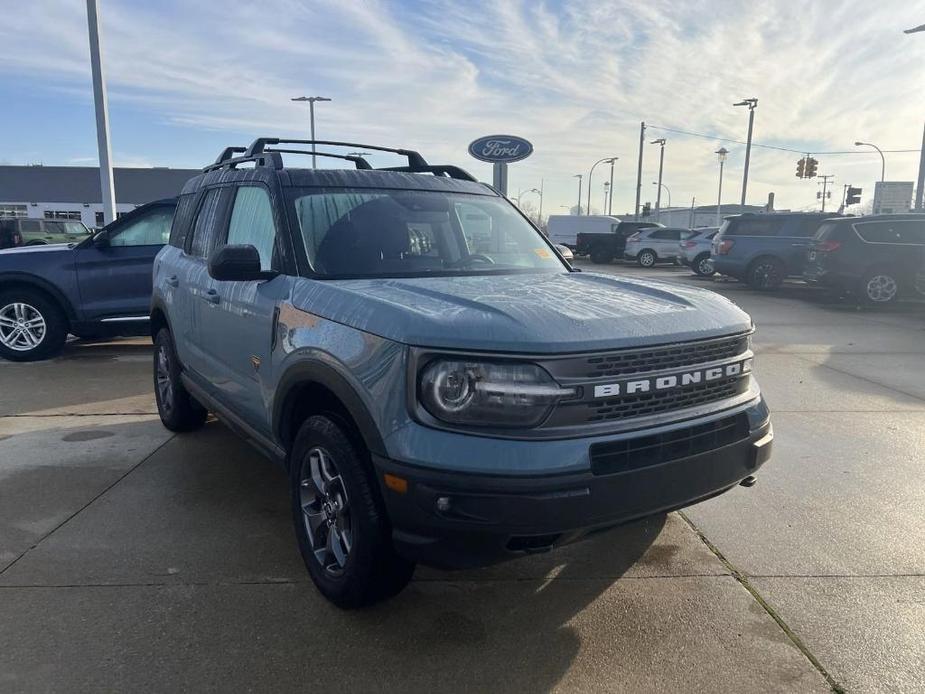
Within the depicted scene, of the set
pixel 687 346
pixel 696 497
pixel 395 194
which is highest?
pixel 395 194

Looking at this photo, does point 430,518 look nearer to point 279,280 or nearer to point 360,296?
point 360,296

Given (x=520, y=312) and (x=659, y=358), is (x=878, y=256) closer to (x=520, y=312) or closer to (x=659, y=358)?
(x=659, y=358)

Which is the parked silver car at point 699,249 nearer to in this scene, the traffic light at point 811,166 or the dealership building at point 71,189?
the traffic light at point 811,166

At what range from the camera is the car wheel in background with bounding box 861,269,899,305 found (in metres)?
13.4

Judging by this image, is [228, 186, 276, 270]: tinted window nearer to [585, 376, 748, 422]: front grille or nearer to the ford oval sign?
[585, 376, 748, 422]: front grille

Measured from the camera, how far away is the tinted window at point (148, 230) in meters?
8.20

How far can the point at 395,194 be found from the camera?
386cm

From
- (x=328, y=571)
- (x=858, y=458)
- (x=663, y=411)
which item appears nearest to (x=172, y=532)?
(x=328, y=571)

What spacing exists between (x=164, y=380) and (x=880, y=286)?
1338 centimetres

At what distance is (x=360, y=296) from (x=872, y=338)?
380 inches

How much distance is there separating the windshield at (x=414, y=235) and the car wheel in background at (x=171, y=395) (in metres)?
2.15

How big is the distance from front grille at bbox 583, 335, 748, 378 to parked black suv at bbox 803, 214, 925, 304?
12.5 metres

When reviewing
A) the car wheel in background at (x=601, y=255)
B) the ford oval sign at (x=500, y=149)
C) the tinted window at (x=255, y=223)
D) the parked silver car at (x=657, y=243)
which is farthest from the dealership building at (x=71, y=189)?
the tinted window at (x=255, y=223)

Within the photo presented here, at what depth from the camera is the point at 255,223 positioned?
3793 mm
